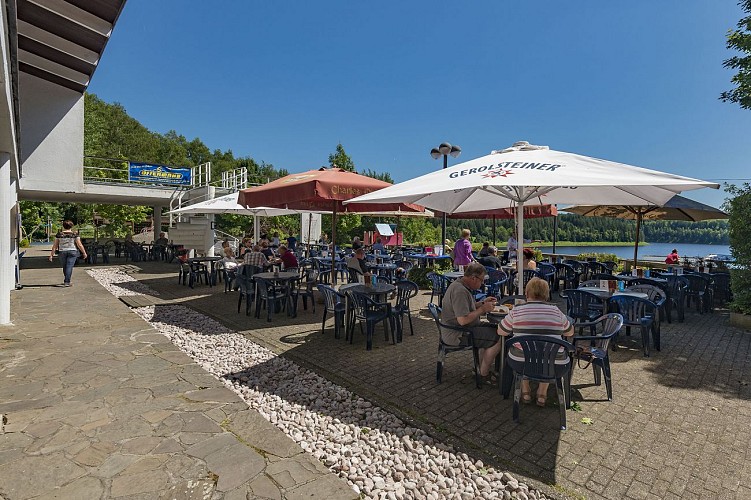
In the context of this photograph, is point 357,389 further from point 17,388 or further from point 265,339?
point 17,388

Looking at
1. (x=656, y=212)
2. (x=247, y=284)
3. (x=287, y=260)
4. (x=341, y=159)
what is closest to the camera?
(x=247, y=284)

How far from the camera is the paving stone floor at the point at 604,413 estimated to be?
245 cm

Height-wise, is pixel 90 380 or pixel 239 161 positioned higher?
pixel 239 161

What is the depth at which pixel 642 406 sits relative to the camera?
11.2 feet

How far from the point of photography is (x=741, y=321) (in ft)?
21.1

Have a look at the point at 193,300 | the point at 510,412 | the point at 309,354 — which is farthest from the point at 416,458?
the point at 193,300

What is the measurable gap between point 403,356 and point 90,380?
132 inches

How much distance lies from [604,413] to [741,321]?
17.3ft

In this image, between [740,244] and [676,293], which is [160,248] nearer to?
[676,293]

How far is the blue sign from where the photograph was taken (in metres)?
16.9

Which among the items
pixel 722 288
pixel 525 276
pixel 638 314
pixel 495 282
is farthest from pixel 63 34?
Answer: pixel 722 288

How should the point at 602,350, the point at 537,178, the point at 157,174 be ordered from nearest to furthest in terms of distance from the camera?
1. the point at 537,178
2. the point at 602,350
3. the point at 157,174

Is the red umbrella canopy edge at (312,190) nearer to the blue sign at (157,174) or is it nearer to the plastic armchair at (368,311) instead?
the plastic armchair at (368,311)

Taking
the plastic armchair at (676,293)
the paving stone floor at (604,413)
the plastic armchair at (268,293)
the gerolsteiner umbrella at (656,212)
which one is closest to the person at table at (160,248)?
the plastic armchair at (268,293)
